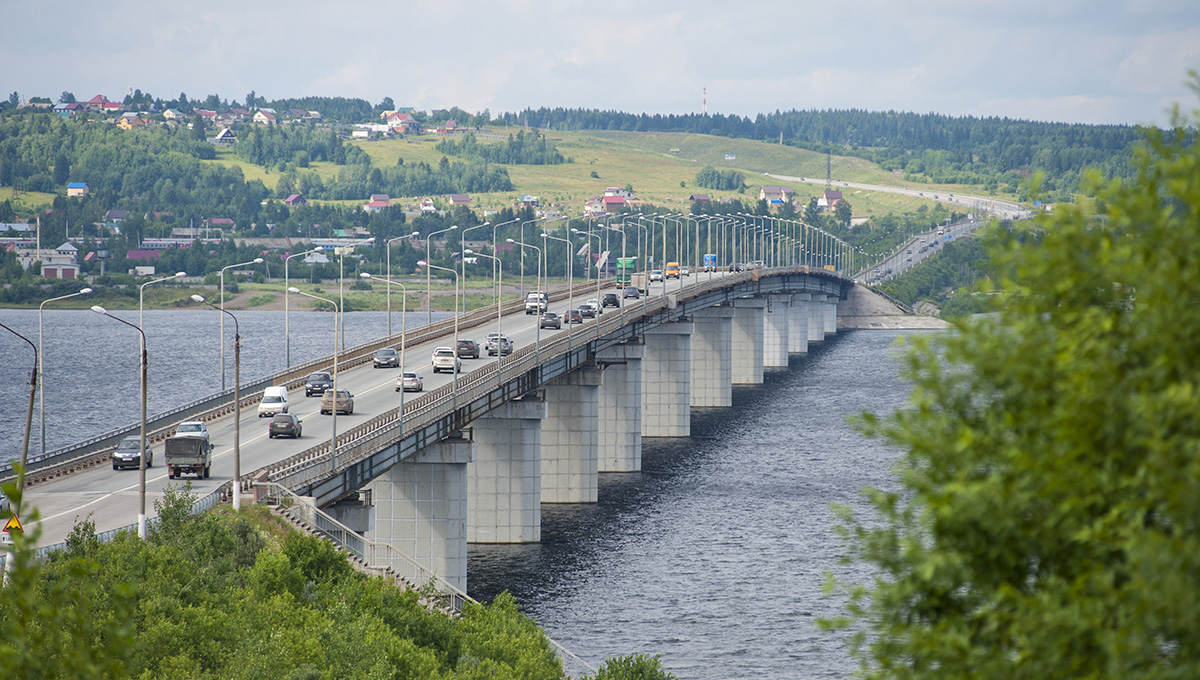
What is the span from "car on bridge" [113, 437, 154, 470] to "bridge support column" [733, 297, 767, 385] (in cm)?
12396

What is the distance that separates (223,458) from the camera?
62.8 metres

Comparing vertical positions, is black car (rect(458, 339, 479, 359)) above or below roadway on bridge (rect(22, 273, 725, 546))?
above

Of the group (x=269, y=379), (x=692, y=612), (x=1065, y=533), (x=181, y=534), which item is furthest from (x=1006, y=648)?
(x=269, y=379)

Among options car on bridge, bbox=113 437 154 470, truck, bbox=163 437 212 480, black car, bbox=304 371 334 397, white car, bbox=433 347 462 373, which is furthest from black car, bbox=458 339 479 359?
truck, bbox=163 437 212 480

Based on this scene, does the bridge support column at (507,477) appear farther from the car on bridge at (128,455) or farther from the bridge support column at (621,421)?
the bridge support column at (621,421)

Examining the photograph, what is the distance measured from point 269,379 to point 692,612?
36.3 m

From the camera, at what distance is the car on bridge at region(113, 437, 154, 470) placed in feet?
201

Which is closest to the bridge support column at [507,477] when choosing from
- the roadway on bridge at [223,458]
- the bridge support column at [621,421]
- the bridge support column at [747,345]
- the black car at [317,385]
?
the roadway on bridge at [223,458]

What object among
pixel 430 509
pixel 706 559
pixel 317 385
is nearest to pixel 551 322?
pixel 317 385

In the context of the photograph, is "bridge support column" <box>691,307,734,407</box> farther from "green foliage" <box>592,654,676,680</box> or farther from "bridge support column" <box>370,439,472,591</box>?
"green foliage" <box>592,654,676,680</box>

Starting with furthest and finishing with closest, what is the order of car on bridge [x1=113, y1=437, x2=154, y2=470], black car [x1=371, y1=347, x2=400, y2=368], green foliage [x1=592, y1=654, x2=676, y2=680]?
1. black car [x1=371, y1=347, x2=400, y2=368]
2. car on bridge [x1=113, y1=437, x2=154, y2=470]
3. green foliage [x1=592, y1=654, x2=676, y2=680]

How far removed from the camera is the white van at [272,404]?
2997 inches

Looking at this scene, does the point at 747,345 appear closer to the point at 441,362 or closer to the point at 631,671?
the point at 441,362

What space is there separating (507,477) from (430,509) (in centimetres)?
1325
